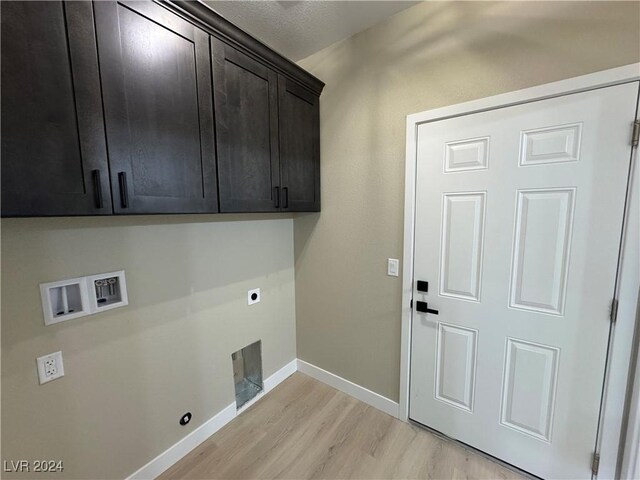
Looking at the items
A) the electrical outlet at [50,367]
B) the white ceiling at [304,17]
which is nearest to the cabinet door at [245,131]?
the white ceiling at [304,17]

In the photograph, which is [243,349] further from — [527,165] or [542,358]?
[527,165]

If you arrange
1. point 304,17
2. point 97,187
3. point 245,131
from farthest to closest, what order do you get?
point 304,17 < point 245,131 < point 97,187

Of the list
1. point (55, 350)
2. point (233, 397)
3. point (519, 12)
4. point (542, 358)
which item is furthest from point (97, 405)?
point (519, 12)

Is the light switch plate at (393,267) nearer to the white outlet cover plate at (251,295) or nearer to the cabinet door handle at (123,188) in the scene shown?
the white outlet cover plate at (251,295)

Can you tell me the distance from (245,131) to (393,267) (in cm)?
131

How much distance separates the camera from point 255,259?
82.2 inches

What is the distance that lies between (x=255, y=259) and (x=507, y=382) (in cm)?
183

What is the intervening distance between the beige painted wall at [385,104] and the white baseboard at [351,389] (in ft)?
0.18

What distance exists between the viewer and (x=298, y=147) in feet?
6.22

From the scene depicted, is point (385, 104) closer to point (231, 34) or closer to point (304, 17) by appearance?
point (304, 17)

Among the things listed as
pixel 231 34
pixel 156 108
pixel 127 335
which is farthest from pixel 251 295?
pixel 231 34

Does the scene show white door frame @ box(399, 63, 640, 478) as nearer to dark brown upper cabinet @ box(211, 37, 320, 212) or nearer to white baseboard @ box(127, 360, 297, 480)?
dark brown upper cabinet @ box(211, 37, 320, 212)

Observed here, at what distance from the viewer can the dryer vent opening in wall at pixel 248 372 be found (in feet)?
6.81

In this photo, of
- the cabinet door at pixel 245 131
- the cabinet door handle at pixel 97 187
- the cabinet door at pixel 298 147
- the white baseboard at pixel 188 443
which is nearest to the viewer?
the cabinet door handle at pixel 97 187
